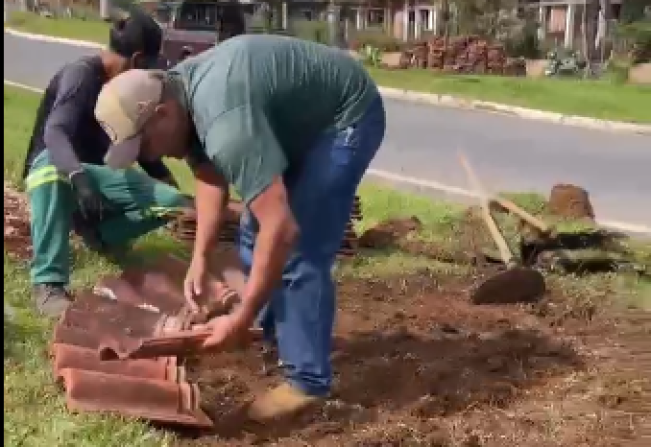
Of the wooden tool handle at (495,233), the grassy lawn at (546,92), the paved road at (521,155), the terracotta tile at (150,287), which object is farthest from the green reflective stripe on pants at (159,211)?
the grassy lawn at (546,92)

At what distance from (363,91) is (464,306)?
75.9 inches

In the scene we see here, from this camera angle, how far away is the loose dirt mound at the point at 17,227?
18.9 feet

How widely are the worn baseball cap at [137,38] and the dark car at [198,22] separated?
17.2 m

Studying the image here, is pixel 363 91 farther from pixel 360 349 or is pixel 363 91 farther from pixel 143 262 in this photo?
pixel 143 262

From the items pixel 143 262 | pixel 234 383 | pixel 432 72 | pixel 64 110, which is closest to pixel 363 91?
pixel 234 383

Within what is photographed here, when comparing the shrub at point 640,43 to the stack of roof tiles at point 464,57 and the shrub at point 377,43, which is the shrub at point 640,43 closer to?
the stack of roof tiles at point 464,57

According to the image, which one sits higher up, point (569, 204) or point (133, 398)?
point (133, 398)

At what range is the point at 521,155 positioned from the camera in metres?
12.5

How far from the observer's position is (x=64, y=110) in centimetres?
489

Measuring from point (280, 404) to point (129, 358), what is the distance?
54cm

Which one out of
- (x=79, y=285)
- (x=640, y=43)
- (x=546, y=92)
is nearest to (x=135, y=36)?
(x=79, y=285)

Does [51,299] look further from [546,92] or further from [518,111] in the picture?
[546,92]

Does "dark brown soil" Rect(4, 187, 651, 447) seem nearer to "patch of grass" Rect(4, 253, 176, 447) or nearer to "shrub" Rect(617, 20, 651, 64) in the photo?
"patch of grass" Rect(4, 253, 176, 447)

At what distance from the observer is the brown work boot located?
11.6 ft
